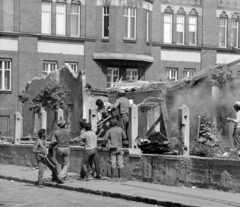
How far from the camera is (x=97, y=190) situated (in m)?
15.6

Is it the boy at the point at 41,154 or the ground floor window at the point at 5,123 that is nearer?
the boy at the point at 41,154

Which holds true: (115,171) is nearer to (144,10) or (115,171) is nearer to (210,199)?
(210,199)

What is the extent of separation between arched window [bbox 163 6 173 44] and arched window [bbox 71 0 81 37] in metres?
6.24

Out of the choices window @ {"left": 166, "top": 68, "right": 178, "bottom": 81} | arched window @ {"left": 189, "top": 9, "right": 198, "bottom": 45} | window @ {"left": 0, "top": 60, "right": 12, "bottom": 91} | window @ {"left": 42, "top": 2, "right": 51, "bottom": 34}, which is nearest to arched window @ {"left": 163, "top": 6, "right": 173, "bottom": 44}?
arched window @ {"left": 189, "top": 9, "right": 198, "bottom": 45}

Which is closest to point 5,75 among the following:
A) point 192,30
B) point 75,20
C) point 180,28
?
point 75,20

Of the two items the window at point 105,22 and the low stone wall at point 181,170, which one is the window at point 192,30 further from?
the low stone wall at point 181,170

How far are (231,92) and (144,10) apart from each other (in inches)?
805

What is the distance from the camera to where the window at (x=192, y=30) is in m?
43.7

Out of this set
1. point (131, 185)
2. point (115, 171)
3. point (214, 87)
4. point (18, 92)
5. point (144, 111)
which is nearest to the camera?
point (131, 185)

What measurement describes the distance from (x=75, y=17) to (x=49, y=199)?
27202 mm

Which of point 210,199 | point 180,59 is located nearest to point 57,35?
point 180,59

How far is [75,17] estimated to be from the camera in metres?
40.4

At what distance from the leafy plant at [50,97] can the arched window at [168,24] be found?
39.3 ft

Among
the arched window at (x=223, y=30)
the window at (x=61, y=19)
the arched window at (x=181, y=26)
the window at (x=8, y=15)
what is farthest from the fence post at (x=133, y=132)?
the arched window at (x=223, y=30)
